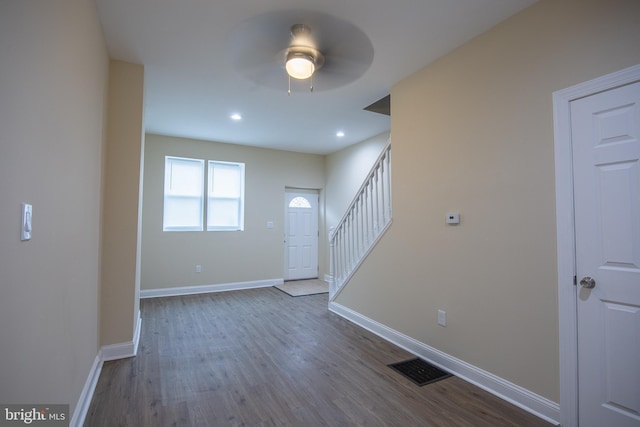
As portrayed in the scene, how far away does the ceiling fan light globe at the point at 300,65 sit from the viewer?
2.46m

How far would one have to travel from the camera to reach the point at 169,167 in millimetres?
5297

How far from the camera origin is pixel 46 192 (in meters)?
1.31

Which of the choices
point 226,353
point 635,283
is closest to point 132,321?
point 226,353

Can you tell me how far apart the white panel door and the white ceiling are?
3.36 ft

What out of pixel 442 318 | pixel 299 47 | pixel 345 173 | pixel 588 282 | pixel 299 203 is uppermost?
pixel 299 47

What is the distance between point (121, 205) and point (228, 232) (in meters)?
2.93

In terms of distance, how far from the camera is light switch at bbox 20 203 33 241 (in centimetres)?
107

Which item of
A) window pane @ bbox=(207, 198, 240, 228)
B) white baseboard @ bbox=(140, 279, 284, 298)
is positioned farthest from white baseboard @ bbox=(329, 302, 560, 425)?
window pane @ bbox=(207, 198, 240, 228)

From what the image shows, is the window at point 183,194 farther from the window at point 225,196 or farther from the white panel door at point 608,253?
the white panel door at point 608,253

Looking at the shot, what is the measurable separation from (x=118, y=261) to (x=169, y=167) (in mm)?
2917

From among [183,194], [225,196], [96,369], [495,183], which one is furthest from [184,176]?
[495,183]

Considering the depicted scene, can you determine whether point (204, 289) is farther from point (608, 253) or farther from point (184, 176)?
point (608, 253)

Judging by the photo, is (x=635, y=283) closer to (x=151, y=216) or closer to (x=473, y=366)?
(x=473, y=366)

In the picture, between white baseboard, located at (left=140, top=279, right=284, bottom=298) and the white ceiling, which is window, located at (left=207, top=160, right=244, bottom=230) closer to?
white baseboard, located at (left=140, top=279, right=284, bottom=298)
